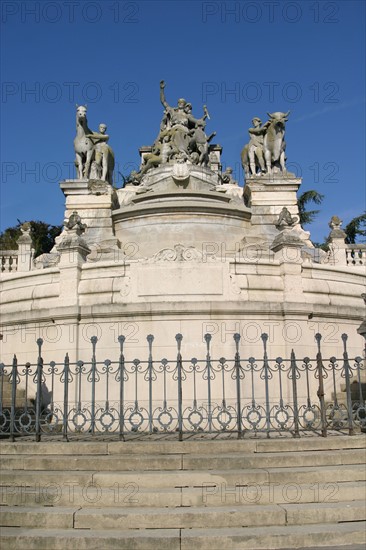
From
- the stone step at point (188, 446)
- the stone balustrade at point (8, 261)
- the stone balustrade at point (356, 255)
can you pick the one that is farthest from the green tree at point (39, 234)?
the stone step at point (188, 446)

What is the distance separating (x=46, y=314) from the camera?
523 inches

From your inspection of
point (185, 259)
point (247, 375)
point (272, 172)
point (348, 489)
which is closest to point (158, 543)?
point (348, 489)

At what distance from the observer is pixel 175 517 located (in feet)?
21.4

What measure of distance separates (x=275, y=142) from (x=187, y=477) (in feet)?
76.1

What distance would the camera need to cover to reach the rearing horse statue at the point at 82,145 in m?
27.4

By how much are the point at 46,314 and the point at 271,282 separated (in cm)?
562

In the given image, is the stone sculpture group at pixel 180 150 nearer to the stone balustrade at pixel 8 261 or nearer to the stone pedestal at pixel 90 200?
the stone pedestal at pixel 90 200

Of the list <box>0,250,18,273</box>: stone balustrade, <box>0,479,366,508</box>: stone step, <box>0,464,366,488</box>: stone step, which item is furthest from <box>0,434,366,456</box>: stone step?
<box>0,250,18,273</box>: stone balustrade

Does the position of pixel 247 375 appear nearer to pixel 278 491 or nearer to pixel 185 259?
pixel 185 259

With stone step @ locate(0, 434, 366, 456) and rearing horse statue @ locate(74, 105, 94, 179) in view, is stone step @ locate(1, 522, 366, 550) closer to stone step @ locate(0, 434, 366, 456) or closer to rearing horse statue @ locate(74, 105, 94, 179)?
stone step @ locate(0, 434, 366, 456)

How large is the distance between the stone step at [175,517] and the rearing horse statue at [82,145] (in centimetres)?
2239

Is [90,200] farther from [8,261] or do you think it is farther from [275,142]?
[275,142]

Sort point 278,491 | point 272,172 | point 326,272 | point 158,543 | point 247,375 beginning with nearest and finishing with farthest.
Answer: point 158,543, point 278,491, point 247,375, point 326,272, point 272,172

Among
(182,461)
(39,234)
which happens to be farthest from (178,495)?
(39,234)
